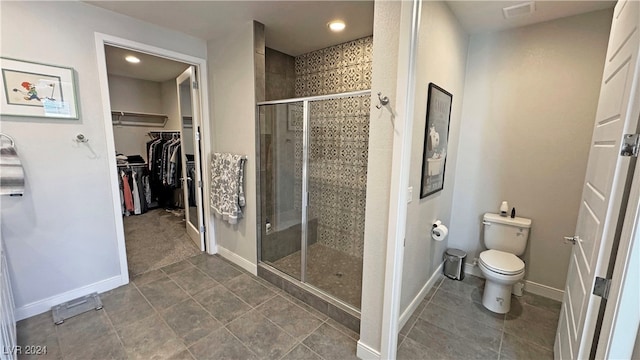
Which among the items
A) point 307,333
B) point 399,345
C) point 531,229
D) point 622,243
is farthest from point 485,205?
point 307,333

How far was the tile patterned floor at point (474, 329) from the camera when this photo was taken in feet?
5.79

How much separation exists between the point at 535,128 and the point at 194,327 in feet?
11.0

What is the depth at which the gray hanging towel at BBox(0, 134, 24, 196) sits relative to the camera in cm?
176

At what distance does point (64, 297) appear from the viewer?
2.18m

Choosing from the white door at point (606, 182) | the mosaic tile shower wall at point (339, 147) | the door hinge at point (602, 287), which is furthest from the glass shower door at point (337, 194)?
the door hinge at point (602, 287)

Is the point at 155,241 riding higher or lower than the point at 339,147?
lower

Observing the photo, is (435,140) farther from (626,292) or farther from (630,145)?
(626,292)

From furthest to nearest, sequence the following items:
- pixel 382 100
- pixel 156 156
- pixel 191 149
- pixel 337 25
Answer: pixel 156 156 < pixel 191 149 < pixel 337 25 < pixel 382 100


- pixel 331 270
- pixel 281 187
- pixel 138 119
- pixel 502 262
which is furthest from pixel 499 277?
pixel 138 119

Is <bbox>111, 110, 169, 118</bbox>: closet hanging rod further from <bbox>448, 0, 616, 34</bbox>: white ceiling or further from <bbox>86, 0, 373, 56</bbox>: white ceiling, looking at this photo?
<bbox>448, 0, 616, 34</bbox>: white ceiling

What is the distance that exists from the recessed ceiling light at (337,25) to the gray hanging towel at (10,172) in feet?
8.80

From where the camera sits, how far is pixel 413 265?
2.07m

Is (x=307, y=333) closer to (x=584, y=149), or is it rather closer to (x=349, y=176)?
(x=349, y=176)

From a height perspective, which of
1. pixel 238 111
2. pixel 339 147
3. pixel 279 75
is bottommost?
pixel 339 147
